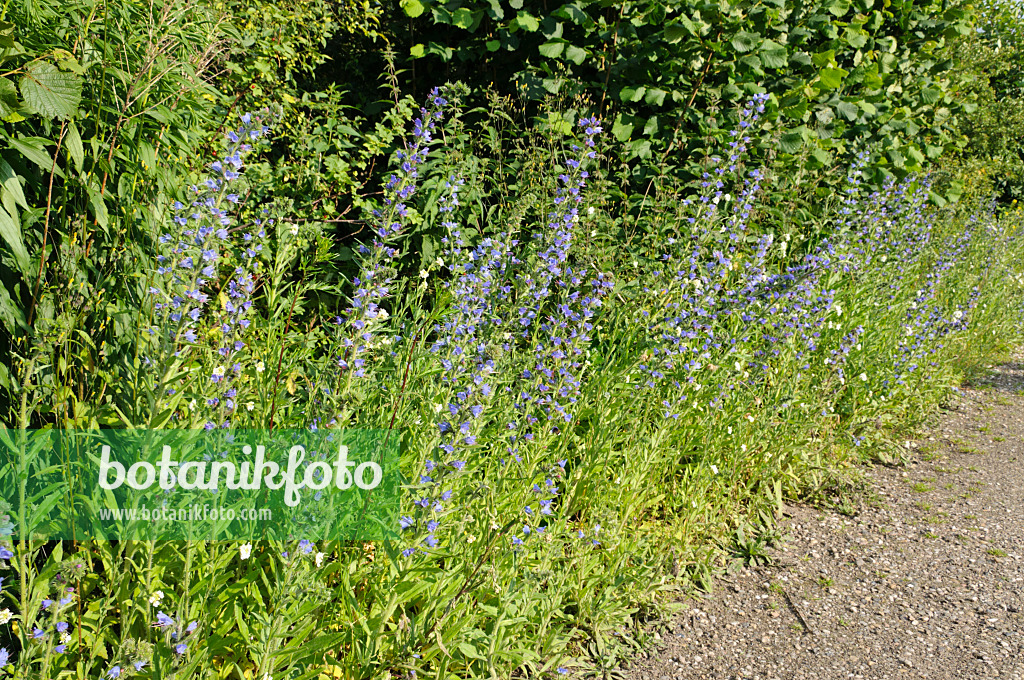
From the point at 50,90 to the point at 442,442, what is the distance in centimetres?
145

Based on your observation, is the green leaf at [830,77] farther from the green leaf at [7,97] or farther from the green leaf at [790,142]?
the green leaf at [7,97]

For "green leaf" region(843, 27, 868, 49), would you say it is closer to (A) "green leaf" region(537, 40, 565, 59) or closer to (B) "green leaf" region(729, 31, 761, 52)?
(B) "green leaf" region(729, 31, 761, 52)

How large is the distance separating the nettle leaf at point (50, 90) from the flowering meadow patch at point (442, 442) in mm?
395

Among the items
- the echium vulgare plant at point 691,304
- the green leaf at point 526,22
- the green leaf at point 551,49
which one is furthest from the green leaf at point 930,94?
the green leaf at point 526,22

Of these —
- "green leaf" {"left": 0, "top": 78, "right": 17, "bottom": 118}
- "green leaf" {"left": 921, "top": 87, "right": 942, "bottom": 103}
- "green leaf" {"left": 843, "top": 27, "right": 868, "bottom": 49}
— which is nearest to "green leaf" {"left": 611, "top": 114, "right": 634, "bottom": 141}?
"green leaf" {"left": 843, "top": 27, "right": 868, "bottom": 49}

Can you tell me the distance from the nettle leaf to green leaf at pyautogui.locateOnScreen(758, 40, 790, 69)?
4.35m

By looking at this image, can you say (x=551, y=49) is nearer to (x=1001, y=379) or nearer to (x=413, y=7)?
(x=413, y=7)

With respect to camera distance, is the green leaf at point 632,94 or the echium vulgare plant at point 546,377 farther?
the green leaf at point 632,94

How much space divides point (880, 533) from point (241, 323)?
3461 mm

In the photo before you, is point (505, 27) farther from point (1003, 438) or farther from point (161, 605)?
point (1003, 438)

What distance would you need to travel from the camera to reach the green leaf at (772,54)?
16.2 feet

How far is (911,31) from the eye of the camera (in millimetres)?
6805

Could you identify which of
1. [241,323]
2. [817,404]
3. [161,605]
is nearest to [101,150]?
[241,323]

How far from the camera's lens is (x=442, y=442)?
228 cm
